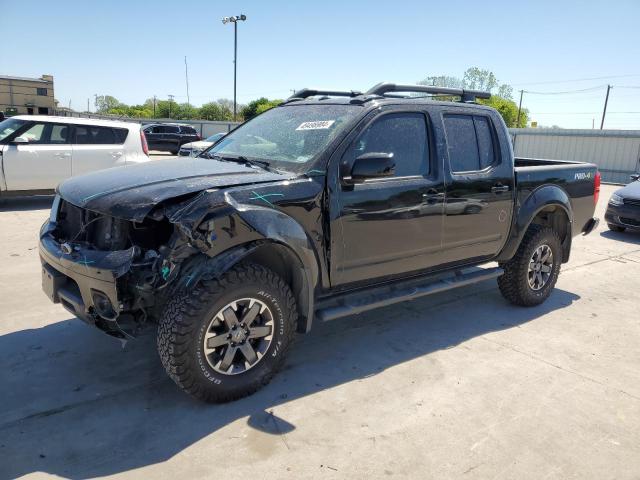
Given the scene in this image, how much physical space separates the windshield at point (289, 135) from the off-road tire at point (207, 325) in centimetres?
90

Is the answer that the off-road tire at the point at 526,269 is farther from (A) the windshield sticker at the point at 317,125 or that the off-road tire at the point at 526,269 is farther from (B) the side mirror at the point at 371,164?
(A) the windshield sticker at the point at 317,125

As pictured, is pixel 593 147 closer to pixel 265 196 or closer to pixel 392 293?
pixel 392 293

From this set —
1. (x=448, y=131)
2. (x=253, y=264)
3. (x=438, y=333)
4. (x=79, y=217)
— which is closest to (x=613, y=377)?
(x=438, y=333)

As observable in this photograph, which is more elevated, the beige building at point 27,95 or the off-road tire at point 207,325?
the beige building at point 27,95

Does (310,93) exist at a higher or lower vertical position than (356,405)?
higher

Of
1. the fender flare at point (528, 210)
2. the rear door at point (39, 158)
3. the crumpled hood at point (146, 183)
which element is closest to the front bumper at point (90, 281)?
the crumpled hood at point (146, 183)

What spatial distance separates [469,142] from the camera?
446 centimetres

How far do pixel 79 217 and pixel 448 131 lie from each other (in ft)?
9.69

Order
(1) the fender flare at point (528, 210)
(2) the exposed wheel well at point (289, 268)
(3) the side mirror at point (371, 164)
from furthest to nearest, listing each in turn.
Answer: (1) the fender flare at point (528, 210)
(3) the side mirror at point (371, 164)
(2) the exposed wheel well at point (289, 268)

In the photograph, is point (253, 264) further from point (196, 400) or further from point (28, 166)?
point (28, 166)

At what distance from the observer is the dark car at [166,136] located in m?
25.6

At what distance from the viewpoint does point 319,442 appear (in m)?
2.85

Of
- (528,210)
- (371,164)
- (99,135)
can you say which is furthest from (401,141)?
(99,135)

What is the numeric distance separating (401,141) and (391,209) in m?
0.58
